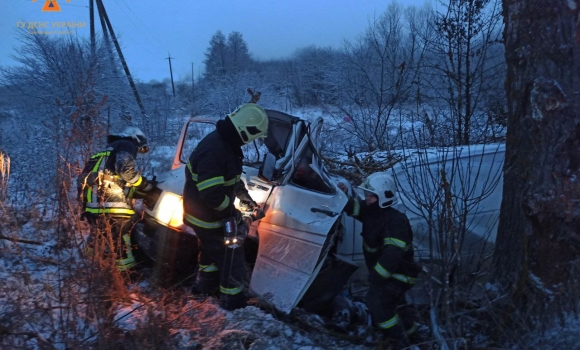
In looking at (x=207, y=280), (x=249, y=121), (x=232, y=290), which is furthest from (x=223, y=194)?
(x=207, y=280)

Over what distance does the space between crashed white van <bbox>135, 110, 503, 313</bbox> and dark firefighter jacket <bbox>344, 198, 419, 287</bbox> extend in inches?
7.2

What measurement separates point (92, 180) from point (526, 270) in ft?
11.9

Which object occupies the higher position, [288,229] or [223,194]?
[223,194]

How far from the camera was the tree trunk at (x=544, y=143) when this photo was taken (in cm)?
274

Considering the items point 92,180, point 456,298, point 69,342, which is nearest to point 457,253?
point 456,298

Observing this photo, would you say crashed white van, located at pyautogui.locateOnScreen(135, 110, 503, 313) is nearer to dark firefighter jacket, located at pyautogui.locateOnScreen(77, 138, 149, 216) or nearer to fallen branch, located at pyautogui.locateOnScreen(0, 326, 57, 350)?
dark firefighter jacket, located at pyautogui.locateOnScreen(77, 138, 149, 216)

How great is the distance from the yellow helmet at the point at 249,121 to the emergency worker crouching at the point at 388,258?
991 millimetres

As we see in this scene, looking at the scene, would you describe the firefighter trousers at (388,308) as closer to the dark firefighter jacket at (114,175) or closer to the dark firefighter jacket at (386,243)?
the dark firefighter jacket at (386,243)

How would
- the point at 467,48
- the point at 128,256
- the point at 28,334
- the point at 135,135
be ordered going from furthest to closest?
1. the point at 467,48
2. the point at 135,135
3. the point at 128,256
4. the point at 28,334

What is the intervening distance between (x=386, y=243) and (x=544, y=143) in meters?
1.25

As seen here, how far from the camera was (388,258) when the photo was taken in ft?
10.7

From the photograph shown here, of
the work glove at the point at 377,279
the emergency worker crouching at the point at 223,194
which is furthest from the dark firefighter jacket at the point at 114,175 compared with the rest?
the work glove at the point at 377,279

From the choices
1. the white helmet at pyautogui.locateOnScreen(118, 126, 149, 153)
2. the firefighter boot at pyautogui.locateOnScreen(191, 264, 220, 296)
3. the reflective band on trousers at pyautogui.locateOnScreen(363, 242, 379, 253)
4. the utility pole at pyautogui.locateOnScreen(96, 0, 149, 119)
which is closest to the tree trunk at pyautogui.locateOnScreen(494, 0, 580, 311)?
the reflective band on trousers at pyautogui.locateOnScreen(363, 242, 379, 253)

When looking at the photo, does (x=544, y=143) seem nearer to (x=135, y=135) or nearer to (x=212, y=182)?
(x=212, y=182)
